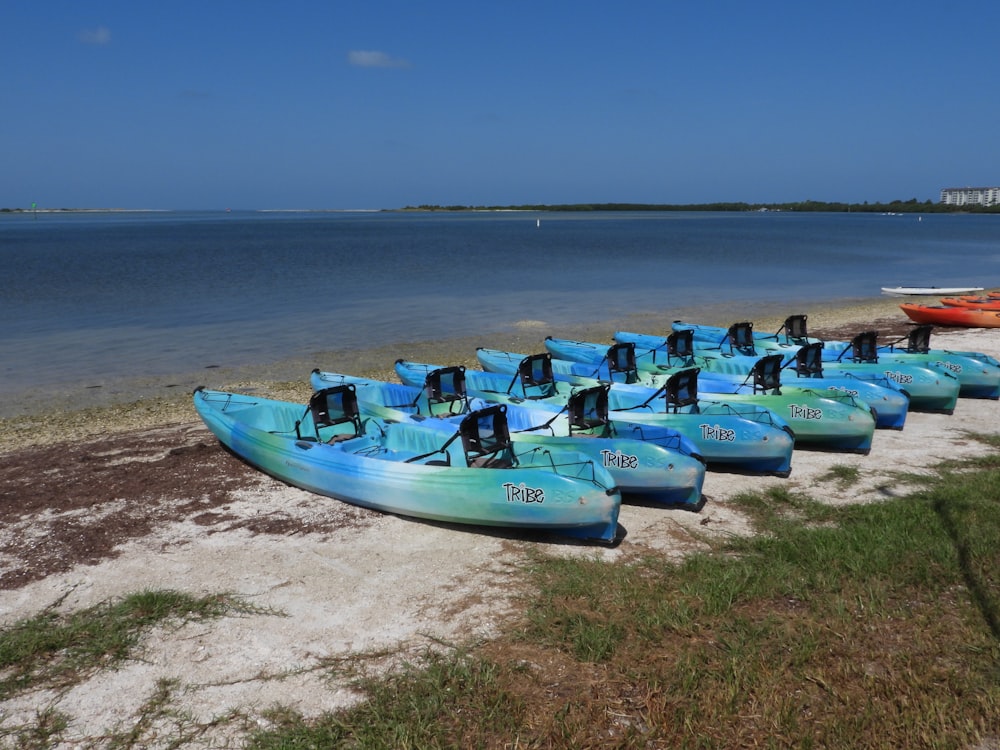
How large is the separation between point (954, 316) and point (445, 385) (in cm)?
2019

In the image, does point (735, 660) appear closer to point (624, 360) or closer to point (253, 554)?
point (253, 554)

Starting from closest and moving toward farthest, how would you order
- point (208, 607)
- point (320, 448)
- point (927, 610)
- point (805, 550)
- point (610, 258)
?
1. point (927, 610)
2. point (208, 607)
3. point (805, 550)
4. point (320, 448)
5. point (610, 258)

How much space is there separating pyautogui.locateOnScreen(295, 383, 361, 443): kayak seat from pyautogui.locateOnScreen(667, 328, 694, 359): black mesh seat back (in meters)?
7.48

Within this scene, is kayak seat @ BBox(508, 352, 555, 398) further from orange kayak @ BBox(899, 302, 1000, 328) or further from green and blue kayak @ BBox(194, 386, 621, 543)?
orange kayak @ BBox(899, 302, 1000, 328)

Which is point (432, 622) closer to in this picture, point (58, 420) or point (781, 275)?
point (58, 420)

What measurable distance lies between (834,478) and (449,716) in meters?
7.61

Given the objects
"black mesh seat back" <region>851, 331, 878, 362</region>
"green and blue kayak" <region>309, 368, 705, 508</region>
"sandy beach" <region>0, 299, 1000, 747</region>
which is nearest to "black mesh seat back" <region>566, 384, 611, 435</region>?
"green and blue kayak" <region>309, 368, 705, 508</region>

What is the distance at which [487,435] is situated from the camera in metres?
10.5

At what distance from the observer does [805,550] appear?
28.2 ft

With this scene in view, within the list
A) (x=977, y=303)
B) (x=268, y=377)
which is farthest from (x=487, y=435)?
(x=977, y=303)

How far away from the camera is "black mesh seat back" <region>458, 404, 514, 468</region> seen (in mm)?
10328

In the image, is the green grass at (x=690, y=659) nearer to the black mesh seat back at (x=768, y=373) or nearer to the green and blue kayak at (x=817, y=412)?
the green and blue kayak at (x=817, y=412)

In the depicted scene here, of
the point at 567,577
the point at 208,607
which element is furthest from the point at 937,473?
the point at 208,607

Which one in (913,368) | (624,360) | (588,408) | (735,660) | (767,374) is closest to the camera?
(735,660)
